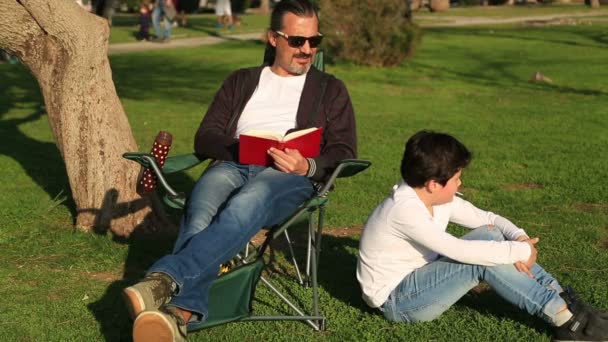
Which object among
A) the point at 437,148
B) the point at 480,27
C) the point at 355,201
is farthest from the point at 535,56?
the point at 437,148

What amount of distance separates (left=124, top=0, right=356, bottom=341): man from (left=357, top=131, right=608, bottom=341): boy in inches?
20.6

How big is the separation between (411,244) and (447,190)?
293mm

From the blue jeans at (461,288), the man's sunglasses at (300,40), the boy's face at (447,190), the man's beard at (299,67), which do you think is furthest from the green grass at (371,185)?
the man's sunglasses at (300,40)

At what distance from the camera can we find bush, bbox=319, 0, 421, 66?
17969 millimetres

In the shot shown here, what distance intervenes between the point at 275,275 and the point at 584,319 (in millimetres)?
1892

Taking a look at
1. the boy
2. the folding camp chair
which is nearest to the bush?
the folding camp chair

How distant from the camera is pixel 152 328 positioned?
3758 mm

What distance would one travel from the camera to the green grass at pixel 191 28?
27.6 meters

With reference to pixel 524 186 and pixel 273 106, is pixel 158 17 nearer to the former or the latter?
pixel 524 186

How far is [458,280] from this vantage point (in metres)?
4.31

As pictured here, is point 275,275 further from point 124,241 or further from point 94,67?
point 94,67

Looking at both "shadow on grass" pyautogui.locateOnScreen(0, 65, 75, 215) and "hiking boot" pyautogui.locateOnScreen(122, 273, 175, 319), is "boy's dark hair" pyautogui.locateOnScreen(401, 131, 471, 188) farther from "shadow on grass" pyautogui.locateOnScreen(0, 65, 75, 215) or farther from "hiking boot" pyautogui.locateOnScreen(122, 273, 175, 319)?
"shadow on grass" pyautogui.locateOnScreen(0, 65, 75, 215)

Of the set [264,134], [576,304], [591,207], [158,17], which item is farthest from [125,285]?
[158,17]

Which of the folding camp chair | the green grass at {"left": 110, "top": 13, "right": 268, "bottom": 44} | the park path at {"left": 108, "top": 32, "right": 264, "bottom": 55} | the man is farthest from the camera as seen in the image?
the green grass at {"left": 110, "top": 13, "right": 268, "bottom": 44}
